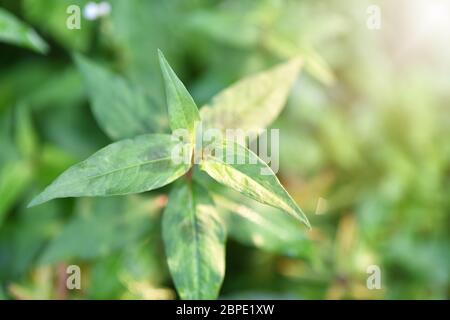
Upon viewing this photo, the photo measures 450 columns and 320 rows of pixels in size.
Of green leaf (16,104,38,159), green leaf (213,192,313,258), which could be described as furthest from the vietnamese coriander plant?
green leaf (16,104,38,159)

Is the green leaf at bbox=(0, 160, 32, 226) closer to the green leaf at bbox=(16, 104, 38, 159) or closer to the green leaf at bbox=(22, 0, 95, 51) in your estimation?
the green leaf at bbox=(16, 104, 38, 159)

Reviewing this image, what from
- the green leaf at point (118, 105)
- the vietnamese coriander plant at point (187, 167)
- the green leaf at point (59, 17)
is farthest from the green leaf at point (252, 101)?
the green leaf at point (59, 17)

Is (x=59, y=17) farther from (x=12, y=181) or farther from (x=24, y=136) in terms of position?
(x=12, y=181)

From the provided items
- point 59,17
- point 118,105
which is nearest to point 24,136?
point 59,17

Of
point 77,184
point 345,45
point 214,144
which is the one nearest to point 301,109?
point 345,45

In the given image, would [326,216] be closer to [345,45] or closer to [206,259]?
[345,45]

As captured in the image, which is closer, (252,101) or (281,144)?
(252,101)
